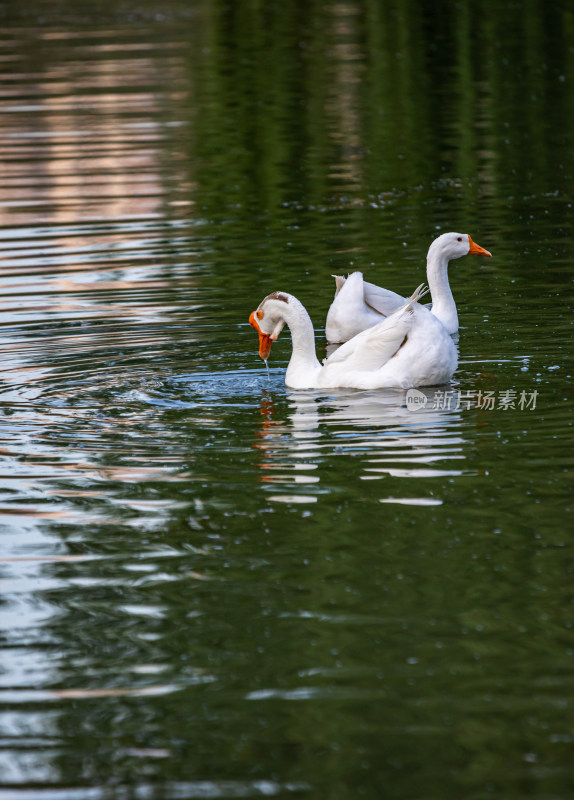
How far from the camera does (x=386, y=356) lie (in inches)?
414

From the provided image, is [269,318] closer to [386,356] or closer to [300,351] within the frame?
[300,351]

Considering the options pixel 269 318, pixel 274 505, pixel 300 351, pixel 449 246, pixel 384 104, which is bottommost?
pixel 274 505

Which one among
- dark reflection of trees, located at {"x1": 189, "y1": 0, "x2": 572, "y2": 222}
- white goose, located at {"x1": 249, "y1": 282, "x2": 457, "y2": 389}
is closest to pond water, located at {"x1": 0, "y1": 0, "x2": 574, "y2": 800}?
white goose, located at {"x1": 249, "y1": 282, "x2": 457, "y2": 389}

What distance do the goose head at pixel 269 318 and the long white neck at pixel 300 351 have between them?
5cm

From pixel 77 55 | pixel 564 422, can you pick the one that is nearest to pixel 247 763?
pixel 564 422

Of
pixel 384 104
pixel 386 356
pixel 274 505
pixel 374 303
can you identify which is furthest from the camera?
pixel 384 104

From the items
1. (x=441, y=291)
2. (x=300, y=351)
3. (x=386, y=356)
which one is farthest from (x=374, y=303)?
(x=386, y=356)

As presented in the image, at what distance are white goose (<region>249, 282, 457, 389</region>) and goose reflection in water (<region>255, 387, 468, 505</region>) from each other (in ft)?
0.41

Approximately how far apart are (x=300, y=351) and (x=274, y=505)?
313 cm

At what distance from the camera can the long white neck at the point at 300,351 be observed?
430 inches

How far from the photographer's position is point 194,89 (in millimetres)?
33438

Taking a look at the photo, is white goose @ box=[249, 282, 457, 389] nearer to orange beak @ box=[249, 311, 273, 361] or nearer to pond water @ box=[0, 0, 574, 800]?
pond water @ box=[0, 0, 574, 800]

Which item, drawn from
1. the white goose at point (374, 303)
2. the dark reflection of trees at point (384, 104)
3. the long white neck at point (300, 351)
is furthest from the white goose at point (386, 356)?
the dark reflection of trees at point (384, 104)

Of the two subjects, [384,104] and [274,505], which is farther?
[384,104]
